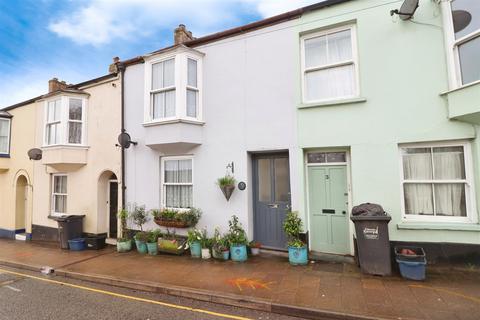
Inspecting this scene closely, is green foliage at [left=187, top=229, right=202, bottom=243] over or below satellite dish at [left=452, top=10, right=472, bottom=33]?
below

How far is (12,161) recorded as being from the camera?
1267 cm

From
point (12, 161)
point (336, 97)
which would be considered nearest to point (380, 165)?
point (336, 97)

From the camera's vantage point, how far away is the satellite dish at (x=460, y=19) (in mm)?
5340

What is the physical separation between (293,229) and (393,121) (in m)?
3.38

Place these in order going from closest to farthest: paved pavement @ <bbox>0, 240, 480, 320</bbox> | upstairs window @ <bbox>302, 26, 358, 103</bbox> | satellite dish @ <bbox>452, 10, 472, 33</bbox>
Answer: paved pavement @ <bbox>0, 240, 480, 320</bbox> < satellite dish @ <bbox>452, 10, 472, 33</bbox> < upstairs window @ <bbox>302, 26, 358, 103</bbox>

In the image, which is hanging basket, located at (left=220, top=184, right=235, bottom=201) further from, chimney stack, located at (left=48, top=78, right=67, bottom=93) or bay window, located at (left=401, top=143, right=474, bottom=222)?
chimney stack, located at (left=48, top=78, right=67, bottom=93)

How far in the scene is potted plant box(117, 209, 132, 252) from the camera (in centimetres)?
840

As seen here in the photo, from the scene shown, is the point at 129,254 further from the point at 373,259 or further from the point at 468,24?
the point at 468,24

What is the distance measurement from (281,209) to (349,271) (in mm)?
2217

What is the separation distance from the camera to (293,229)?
6.41 metres

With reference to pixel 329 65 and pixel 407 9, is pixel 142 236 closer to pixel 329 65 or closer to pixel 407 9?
pixel 329 65

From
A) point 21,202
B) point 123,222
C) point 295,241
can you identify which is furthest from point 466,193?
point 21,202


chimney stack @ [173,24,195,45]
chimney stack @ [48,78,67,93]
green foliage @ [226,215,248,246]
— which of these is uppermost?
chimney stack @ [173,24,195,45]

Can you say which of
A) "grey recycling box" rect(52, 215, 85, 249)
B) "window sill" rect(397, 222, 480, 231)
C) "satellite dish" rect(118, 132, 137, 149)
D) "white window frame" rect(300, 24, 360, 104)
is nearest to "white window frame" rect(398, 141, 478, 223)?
"window sill" rect(397, 222, 480, 231)
